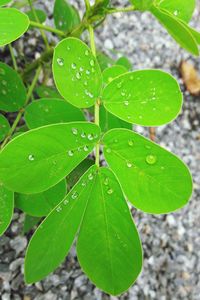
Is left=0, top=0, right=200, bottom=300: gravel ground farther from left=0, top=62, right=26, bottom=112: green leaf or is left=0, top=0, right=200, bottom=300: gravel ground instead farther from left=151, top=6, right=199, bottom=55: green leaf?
left=151, top=6, right=199, bottom=55: green leaf

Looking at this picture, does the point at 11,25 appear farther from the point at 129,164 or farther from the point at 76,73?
the point at 129,164

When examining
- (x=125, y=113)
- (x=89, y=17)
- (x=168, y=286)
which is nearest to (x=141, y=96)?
(x=125, y=113)

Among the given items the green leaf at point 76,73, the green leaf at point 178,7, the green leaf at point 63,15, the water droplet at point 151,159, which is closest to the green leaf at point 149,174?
the water droplet at point 151,159

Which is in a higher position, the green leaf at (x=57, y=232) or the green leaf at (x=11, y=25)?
the green leaf at (x=11, y=25)

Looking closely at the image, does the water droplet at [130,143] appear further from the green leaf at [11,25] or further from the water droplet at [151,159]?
the green leaf at [11,25]

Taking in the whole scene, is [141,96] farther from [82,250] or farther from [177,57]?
[177,57]

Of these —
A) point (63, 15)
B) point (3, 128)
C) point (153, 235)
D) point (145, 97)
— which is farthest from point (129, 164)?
point (153, 235)

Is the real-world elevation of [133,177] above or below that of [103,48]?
above
